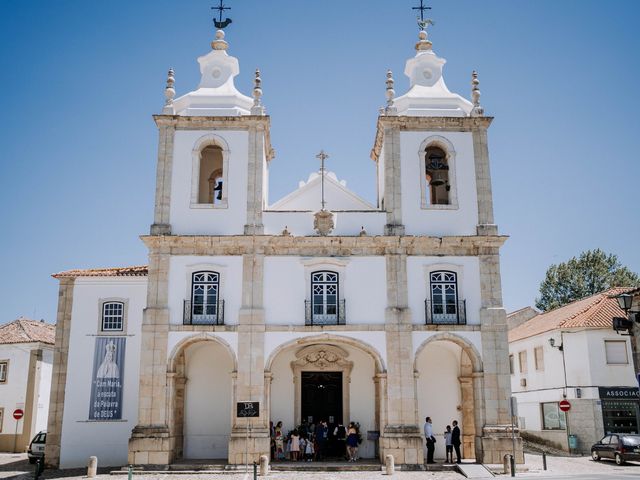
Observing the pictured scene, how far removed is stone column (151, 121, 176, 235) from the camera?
23.5m

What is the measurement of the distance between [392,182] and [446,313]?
4.94 metres

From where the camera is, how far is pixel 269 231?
23.7 meters

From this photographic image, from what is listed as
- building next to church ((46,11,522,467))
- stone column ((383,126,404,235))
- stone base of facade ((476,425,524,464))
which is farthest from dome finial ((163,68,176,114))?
stone base of facade ((476,425,524,464))

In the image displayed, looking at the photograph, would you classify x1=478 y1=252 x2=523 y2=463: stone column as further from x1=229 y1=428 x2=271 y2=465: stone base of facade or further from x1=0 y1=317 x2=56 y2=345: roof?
x1=0 y1=317 x2=56 y2=345: roof

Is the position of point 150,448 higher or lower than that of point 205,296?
lower

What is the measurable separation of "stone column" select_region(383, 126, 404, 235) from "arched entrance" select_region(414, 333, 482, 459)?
4.35 meters

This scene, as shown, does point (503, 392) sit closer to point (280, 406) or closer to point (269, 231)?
point (280, 406)

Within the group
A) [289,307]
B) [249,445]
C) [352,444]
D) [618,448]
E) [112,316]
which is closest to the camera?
[249,445]

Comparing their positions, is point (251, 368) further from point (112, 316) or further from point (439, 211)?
point (439, 211)

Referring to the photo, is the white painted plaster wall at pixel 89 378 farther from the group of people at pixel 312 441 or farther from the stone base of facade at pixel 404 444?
the stone base of facade at pixel 404 444

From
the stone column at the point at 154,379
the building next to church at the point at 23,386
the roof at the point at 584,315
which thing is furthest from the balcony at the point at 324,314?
the building next to church at the point at 23,386

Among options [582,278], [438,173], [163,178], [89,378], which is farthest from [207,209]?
[582,278]

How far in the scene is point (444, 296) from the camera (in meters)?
23.2

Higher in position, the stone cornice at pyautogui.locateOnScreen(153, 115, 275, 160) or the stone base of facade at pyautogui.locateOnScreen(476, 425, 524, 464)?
the stone cornice at pyautogui.locateOnScreen(153, 115, 275, 160)
